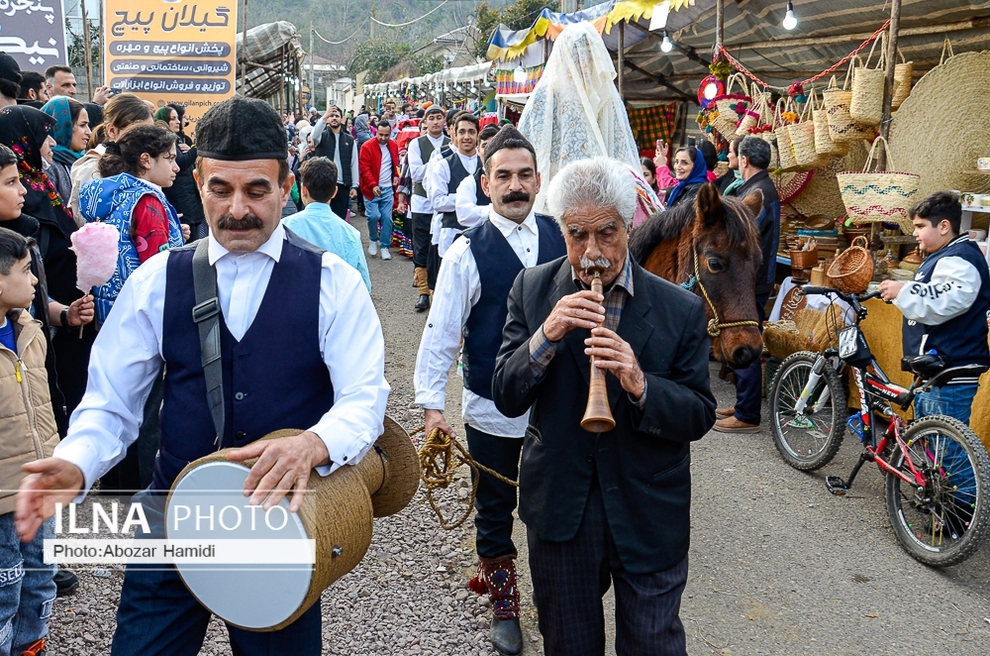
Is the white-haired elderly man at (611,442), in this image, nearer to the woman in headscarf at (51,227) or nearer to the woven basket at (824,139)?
the woman in headscarf at (51,227)

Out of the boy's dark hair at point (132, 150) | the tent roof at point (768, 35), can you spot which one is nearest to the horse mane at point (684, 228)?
the boy's dark hair at point (132, 150)

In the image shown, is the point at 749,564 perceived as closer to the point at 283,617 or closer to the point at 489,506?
the point at 489,506

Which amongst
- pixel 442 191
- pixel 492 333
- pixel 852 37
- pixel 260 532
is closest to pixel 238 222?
pixel 260 532

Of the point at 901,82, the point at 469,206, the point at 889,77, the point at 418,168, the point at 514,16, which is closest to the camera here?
the point at 889,77

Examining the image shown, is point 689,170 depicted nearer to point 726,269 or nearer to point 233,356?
point 726,269

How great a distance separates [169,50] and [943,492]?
30.3ft

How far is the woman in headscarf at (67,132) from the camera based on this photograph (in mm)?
4852

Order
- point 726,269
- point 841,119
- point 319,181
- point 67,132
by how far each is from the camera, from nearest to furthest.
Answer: point 726,269 → point 67,132 → point 319,181 → point 841,119

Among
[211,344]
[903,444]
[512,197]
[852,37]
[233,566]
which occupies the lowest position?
[903,444]

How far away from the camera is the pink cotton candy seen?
362 centimetres

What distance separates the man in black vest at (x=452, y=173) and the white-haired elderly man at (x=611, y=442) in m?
5.32

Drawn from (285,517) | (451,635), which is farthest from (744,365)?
(285,517)

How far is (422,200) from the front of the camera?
9219 mm

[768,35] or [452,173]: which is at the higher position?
[768,35]
